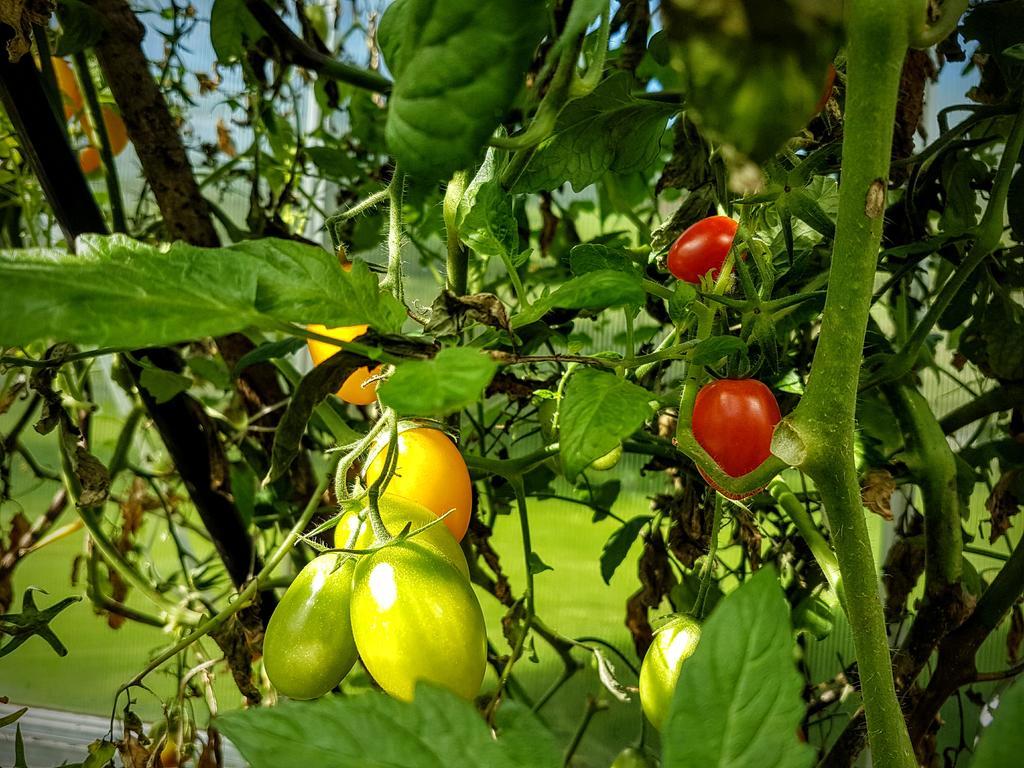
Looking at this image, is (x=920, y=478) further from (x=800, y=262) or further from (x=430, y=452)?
(x=430, y=452)

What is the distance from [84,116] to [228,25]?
319 millimetres

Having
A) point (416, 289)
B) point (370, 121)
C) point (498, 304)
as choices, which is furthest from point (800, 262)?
point (416, 289)

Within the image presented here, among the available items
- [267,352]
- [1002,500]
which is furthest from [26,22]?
[1002,500]

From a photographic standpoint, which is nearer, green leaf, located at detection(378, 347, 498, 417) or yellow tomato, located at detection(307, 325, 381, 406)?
green leaf, located at detection(378, 347, 498, 417)

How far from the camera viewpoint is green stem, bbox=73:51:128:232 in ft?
2.04

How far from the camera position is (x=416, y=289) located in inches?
49.3

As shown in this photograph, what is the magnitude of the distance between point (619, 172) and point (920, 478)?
22cm

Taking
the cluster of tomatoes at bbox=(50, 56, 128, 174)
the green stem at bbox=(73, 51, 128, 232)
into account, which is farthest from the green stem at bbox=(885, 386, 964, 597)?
the cluster of tomatoes at bbox=(50, 56, 128, 174)

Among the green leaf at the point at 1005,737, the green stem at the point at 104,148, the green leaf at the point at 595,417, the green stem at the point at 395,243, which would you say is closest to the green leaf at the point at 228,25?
the green stem at the point at 104,148

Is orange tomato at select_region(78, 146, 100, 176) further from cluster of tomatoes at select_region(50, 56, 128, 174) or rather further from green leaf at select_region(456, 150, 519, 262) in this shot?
green leaf at select_region(456, 150, 519, 262)

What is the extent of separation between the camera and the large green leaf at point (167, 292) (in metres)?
0.15

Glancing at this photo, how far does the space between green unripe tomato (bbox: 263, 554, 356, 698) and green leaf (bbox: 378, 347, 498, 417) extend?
4.9 inches

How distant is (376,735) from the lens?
6.5 inches

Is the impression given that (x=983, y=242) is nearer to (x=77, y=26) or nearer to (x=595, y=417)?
A: (x=595, y=417)
